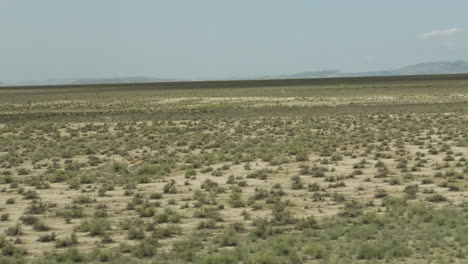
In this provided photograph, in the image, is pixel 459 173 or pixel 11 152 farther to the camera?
pixel 11 152

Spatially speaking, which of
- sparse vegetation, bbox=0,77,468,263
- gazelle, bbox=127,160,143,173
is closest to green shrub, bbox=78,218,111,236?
sparse vegetation, bbox=0,77,468,263

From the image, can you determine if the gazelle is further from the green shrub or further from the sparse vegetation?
the green shrub

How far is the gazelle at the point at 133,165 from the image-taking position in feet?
78.7

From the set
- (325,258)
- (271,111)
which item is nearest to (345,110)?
(271,111)

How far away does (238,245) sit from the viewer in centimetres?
1219

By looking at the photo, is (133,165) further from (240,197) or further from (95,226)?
(95,226)

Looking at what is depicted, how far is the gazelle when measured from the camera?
24.0 metres

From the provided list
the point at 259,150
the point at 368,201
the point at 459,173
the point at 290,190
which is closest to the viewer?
the point at 368,201

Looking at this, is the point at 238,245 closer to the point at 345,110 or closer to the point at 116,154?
the point at 116,154

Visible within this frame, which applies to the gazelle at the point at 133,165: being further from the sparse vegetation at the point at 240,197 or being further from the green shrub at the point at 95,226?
the green shrub at the point at 95,226

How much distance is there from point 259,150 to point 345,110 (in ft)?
103

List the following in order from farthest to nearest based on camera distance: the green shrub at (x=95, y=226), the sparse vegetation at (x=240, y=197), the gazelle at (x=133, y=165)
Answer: the gazelle at (x=133, y=165) < the green shrub at (x=95, y=226) < the sparse vegetation at (x=240, y=197)

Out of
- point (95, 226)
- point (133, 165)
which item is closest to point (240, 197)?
point (95, 226)

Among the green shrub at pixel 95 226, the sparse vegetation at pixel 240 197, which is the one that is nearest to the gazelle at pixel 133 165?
the sparse vegetation at pixel 240 197
